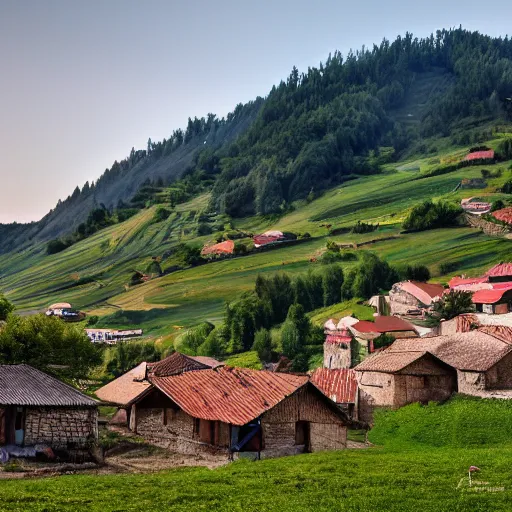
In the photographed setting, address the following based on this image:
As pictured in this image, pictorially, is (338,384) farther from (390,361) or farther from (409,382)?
Result: (409,382)

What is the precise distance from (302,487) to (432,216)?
69406mm

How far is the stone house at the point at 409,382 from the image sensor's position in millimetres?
36844

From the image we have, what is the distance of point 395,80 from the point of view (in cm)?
15575

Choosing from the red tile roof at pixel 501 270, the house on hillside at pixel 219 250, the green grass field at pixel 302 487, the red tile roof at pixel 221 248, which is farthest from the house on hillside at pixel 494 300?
the red tile roof at pixel 221 248

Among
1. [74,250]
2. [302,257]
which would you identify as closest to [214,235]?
[302,257]

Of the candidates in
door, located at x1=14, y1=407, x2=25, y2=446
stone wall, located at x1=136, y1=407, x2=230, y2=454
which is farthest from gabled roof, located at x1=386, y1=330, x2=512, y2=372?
door, located at x1=14, y1=407, x2=25, y2=446

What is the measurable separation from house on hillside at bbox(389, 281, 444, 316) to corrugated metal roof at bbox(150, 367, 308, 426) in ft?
108

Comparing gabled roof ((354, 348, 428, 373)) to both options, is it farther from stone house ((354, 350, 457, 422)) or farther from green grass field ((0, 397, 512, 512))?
green grass field ((0, 397, 512, 512))

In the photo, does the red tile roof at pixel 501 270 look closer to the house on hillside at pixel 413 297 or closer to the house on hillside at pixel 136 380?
the house on hillside at pixel 413 297

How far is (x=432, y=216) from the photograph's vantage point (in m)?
84.6

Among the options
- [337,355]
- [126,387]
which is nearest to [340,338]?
[337,355]

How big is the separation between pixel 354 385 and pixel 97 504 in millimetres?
25739

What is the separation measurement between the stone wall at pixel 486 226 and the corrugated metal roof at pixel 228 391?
174 feet

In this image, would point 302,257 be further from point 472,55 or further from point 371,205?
point 472,55
